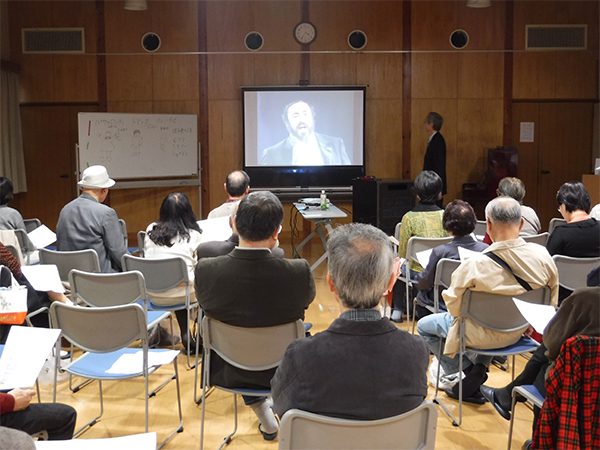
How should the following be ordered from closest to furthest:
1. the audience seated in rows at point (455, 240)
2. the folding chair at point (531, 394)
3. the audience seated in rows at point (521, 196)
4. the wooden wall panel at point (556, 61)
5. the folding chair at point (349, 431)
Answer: the folding chair at point (349, 431) → the folding chair at point (531, 394) → the audience seated in rows at point (455, 240) → the audience seated in rows at point (521, 196) → the wooden wall panel at point (556, 61)

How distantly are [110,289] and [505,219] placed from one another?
7.19 feet

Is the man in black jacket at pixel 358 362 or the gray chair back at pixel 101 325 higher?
the man in black jacket at pixel 358 362

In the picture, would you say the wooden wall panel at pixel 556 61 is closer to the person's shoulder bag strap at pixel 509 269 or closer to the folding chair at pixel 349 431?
the person's shoulder bag strap at pixel 509 269

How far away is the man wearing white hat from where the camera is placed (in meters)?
4.71

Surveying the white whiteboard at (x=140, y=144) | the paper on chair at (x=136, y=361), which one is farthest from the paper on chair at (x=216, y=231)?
the white whiteboard at (x=140, y=144)

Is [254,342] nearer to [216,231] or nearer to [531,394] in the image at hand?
[531,394]

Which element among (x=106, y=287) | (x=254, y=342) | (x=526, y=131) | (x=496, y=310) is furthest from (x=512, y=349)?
(x=526, y=131)

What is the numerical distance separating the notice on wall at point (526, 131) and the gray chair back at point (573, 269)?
6.10 metres

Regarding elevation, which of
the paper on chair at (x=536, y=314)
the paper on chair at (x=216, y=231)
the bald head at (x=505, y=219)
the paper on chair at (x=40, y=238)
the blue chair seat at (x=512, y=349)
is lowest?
the blue chair seat at (x=512, y=349)

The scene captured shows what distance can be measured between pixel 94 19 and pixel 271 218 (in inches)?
299

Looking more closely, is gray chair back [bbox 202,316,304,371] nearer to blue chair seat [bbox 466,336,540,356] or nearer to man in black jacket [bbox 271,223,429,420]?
man in black jacket [bbox 271,223,429,420]

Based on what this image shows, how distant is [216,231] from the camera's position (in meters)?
4.36

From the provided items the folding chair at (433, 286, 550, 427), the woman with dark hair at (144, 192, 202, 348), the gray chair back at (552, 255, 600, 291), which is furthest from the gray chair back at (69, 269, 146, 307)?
the gray chair back at (552, 255, 600, 291)

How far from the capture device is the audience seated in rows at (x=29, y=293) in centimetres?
302
